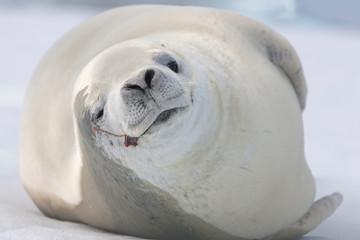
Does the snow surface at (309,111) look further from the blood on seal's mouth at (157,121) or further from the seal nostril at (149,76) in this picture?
the seal nostril at (149,76)

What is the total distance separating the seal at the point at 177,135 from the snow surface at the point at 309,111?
13cm

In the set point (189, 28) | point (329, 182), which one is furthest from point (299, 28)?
point (189, 28)

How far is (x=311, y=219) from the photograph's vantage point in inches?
107

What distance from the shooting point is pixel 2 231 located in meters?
2.42

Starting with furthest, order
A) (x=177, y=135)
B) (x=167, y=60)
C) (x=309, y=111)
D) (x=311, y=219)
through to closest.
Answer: (x=309, y=111) → (x=311, y=219) → (x=167, y=60) → (x=177, y=135)

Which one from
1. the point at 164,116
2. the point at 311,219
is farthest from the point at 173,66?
the point at 311,219

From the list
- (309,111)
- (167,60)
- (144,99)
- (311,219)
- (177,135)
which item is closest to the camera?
(144,99)

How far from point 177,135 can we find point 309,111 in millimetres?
3017

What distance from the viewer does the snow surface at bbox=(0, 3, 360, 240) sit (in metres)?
2.75

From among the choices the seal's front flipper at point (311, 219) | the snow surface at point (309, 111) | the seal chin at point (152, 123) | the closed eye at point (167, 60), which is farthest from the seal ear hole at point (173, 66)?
the seal's front flipper at point (311, 219)

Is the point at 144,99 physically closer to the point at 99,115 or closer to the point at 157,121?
the point at 157,121

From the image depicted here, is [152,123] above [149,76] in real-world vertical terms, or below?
below

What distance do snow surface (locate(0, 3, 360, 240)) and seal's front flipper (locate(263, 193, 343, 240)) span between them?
0.05 meters

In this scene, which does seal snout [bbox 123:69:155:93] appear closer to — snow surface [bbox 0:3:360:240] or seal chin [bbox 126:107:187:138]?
seal chin [bbox 126:107:187:138]
